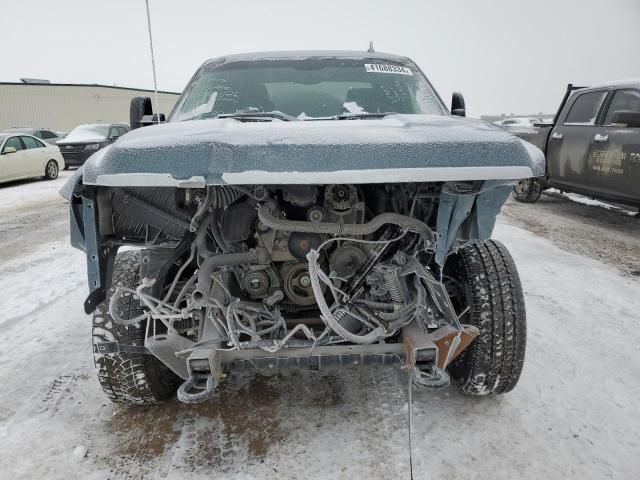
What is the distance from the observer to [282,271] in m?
2.47

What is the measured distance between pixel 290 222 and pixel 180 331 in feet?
2.75

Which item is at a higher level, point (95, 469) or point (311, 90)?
point (311, 90)

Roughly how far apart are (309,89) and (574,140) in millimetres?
5131

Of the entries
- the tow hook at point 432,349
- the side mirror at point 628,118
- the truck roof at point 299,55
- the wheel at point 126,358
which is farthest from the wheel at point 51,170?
the tow hook at point 432,349

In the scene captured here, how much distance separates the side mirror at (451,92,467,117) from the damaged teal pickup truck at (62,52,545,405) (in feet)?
4.87

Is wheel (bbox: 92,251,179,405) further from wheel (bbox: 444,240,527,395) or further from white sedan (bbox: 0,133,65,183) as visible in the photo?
white sedan (bbox: 0,133,65,183)

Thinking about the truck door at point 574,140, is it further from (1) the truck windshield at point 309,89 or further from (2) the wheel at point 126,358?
(2) the wheel at point 126,358

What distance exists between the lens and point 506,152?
1800 millimetres

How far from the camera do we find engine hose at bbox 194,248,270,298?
2207 millimetres

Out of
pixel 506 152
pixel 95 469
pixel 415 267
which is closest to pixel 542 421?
pixel 415 267

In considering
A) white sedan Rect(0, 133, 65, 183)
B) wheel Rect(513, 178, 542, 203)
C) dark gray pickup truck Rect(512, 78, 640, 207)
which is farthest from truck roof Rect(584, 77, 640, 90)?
white sedan Rect(0, 133, 65, 183)

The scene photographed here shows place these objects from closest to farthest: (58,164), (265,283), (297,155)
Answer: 1. (297,155)
2. (265,283)
3. (58,164)

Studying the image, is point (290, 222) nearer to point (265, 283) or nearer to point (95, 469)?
point (265, 283)

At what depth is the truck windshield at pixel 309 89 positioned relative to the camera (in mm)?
3244
